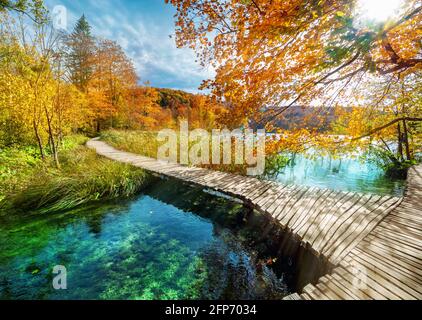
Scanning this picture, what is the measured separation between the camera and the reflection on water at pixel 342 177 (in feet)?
25.5

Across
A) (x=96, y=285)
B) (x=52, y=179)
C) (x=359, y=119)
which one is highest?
(x=359, y=119)

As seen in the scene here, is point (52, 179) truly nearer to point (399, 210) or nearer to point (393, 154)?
point (399, 210)

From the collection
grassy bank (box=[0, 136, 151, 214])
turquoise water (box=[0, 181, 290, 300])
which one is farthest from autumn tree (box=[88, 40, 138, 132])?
turquoise water (box=[0, 181, 290, 300])

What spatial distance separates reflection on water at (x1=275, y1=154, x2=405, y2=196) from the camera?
306 inches

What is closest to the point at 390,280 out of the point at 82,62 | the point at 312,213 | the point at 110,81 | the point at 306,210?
the point at 312,213

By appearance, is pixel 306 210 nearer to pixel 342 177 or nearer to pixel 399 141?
pixel 342 177

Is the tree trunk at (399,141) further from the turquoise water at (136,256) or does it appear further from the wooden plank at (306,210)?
the turquoise water at (136,256)

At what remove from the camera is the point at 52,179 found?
19.6 ft

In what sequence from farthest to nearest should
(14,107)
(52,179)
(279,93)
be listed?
(14,107), (52,179), (279,93)

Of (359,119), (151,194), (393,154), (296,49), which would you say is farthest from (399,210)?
(393,154)

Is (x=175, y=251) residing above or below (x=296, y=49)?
below

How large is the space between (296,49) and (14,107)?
409 inches

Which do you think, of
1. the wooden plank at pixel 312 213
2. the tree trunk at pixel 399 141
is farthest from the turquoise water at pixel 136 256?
the tree trunk at pixel 399 141

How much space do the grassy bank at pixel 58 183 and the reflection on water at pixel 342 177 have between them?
6617 mm
